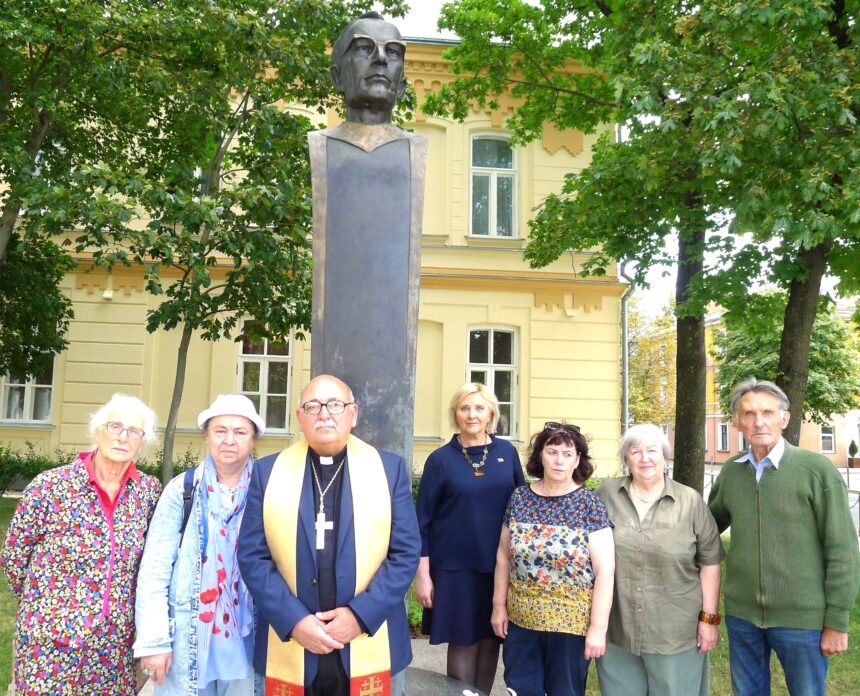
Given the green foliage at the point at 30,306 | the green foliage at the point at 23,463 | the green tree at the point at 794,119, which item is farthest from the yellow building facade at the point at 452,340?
the green tree at the point at 794,119

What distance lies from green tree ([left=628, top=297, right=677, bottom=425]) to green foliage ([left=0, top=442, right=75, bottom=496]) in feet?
59.9

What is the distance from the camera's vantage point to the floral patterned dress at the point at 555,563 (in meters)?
2.64

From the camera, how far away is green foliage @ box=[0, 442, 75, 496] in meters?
11.1

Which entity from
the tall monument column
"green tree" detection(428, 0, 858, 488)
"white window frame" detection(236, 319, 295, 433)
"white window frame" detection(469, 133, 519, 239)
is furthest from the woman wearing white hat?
"white window frame" detection(469, 133, 519, 239)

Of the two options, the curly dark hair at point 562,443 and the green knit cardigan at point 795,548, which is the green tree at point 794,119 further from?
the curly dark hair at point 562,443

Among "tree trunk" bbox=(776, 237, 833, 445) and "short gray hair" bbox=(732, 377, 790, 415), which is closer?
"short gray hair" bbox=(732, 377, 790, 415)

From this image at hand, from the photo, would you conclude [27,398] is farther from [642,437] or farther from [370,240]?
[642,437]

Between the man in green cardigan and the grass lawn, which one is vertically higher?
the man in green cardigan

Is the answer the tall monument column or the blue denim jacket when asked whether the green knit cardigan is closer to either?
the tall monument column

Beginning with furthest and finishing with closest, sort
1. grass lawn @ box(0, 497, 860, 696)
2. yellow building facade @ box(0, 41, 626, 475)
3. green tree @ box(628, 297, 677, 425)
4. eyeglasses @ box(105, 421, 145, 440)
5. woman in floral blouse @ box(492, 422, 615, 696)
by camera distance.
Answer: green tree @ box(628, 297, 677, 425) → yellow building facade @ box(0, 41, 626, 475) → grass lawn @ box(0, 497, 860, 696) → woman in floral blouse @ box(492, 422, 615, 696) → eyeglasses @ box(105, 421, 145, 440)

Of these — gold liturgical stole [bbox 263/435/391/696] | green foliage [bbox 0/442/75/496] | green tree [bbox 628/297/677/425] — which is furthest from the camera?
green tree [bbox 628/297/677/425]

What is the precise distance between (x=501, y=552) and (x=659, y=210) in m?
5.47

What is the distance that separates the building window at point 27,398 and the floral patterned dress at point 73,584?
1132 cm

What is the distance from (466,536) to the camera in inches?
114
